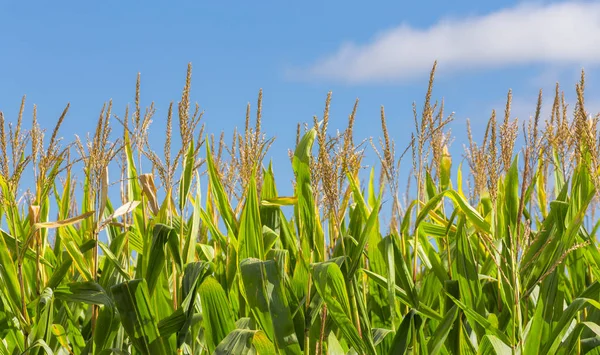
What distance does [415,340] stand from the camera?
105 inches

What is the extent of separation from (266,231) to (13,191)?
100 cm

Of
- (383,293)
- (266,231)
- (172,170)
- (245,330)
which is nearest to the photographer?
(245,330)

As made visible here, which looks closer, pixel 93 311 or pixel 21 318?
pixel 21 318

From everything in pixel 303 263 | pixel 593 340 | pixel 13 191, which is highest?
pixel 13 191

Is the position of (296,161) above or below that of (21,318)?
above

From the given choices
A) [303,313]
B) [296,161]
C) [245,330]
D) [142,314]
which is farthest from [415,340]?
[142,314]

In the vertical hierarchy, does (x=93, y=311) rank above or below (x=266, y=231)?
below

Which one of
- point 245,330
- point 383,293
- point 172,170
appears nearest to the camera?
point 245,330

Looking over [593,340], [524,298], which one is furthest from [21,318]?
[593,340]

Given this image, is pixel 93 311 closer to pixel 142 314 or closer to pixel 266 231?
pixel 142 314

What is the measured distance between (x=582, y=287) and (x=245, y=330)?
1750 millimetres

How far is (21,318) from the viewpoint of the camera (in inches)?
112

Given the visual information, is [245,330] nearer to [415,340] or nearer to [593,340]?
[415,340]

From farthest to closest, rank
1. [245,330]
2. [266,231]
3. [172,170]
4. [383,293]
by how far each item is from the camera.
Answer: [383,293] < [266,231] < [172,170] < [245,330]
